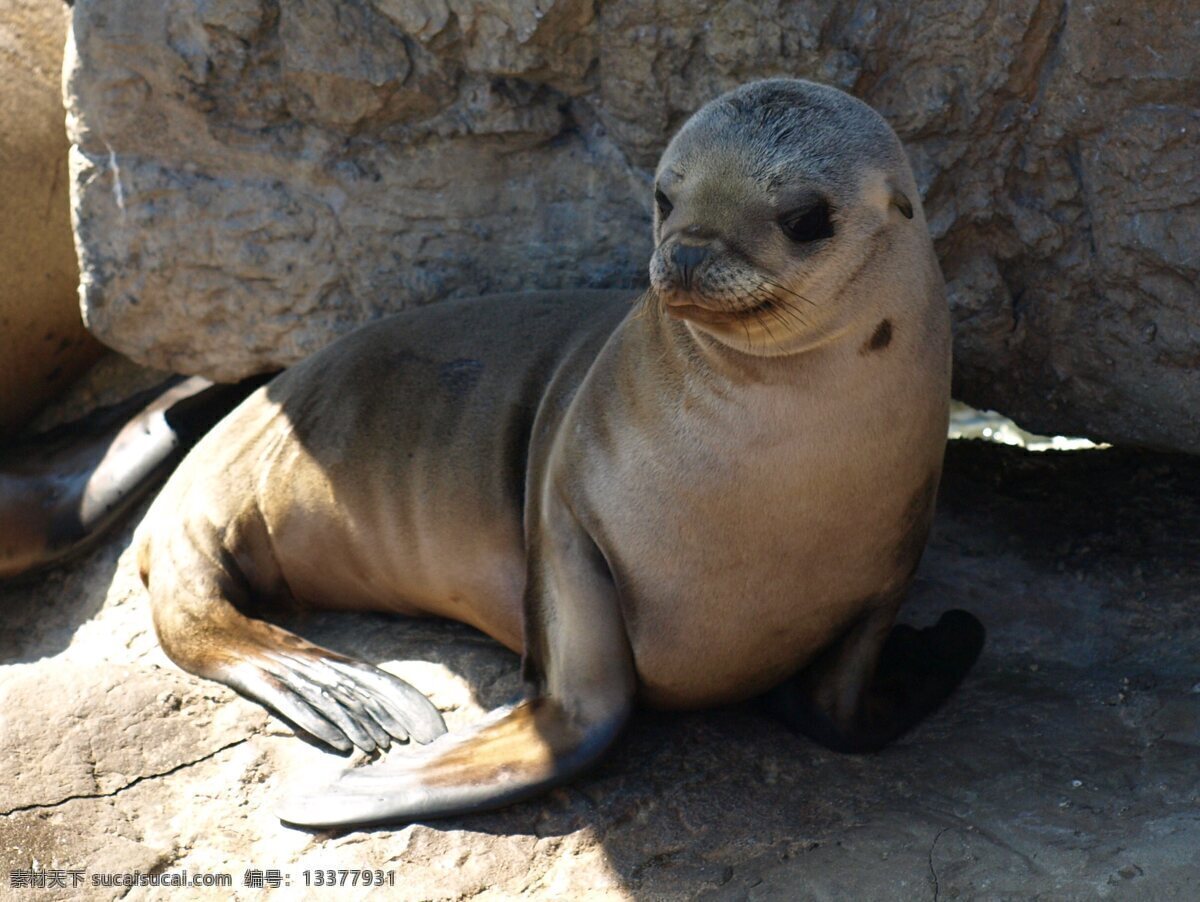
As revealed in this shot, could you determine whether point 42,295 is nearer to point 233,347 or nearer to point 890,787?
point 233,347

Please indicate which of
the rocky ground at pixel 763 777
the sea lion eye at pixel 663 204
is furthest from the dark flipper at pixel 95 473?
the sea lion eye at pixel 663 204

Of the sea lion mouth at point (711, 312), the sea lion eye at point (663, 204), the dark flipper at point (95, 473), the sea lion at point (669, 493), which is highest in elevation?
the sea lion eye at point (663, 204)

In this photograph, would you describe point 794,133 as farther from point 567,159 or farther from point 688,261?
point 567,159

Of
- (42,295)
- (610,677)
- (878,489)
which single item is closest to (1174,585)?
(878,489)

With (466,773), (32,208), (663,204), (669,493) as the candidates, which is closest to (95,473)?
(32,208)

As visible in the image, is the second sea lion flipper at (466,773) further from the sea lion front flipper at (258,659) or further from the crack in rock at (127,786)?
the crack in rock at (127,786)

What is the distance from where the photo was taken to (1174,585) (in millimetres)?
3932

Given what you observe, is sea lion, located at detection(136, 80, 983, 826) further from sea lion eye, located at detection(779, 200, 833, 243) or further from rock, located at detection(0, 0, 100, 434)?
rock, located at detection(0, 0, 100, 434)

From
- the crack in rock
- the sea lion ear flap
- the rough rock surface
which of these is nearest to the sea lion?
the sea lion ear flap

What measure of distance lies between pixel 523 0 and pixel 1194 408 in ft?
6.73

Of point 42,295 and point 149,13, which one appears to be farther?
point 42,295

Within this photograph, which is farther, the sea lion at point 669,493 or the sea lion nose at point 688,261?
the sea lion at point 669,493

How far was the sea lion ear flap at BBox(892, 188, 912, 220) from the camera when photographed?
309 cm

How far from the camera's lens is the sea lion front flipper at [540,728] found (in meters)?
3.21
